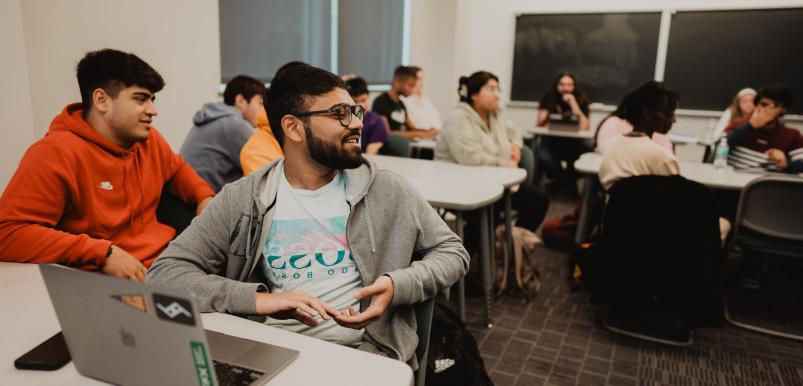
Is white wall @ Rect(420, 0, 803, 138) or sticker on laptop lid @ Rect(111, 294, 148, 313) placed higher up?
white wall @ Rect(420, 0, 803, 138)

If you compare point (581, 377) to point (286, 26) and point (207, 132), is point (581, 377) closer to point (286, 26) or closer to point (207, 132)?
point (207, 132)

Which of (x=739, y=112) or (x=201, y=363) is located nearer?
(x=201, y=363)

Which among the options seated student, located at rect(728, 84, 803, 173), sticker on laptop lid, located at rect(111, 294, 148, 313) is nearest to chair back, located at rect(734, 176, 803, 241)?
seated student, located at rect(728, 84, 803, 173)

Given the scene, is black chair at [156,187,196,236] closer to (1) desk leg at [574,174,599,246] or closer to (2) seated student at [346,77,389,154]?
(2) seated student at [346,77,389,154]

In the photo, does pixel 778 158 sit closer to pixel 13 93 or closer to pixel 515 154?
pixel 515 154

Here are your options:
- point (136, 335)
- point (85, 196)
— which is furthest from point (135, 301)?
point (85, 196)

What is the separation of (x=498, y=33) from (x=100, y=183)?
20.0 ft

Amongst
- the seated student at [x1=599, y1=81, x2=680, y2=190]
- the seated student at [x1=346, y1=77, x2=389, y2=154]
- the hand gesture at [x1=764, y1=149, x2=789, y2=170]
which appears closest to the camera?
the seated student at [x1=599, y1=81, x2=680, y2=190]

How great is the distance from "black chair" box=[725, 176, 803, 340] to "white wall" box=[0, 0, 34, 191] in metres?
3.26

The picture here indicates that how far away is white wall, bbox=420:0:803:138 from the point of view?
20.3ft

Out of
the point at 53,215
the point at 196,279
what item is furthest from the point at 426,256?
the point at 53,215

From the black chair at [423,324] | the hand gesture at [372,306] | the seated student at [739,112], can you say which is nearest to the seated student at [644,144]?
the black chair at [423,324]

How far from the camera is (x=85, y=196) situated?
1617mm

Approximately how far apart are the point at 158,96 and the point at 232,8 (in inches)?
46.8
